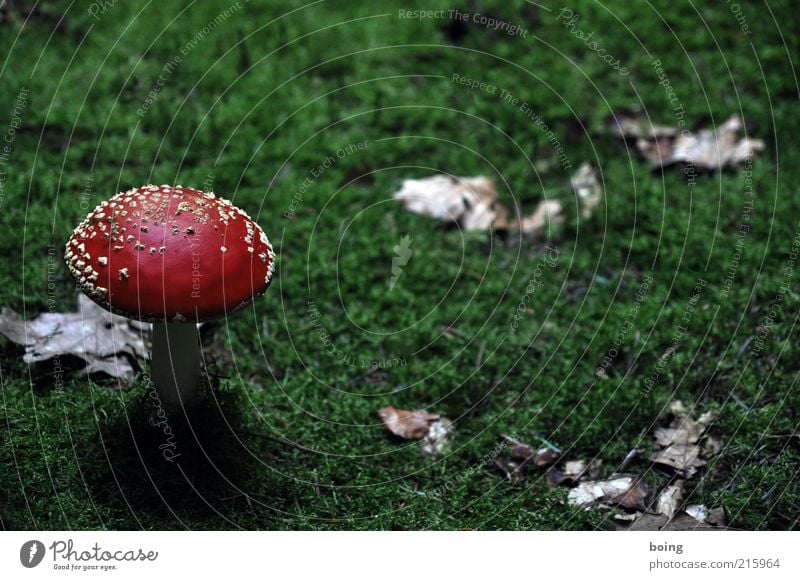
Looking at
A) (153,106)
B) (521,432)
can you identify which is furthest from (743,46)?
(153,106)

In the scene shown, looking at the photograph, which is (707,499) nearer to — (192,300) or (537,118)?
(192,300)

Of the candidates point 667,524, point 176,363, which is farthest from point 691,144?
point 176,363
